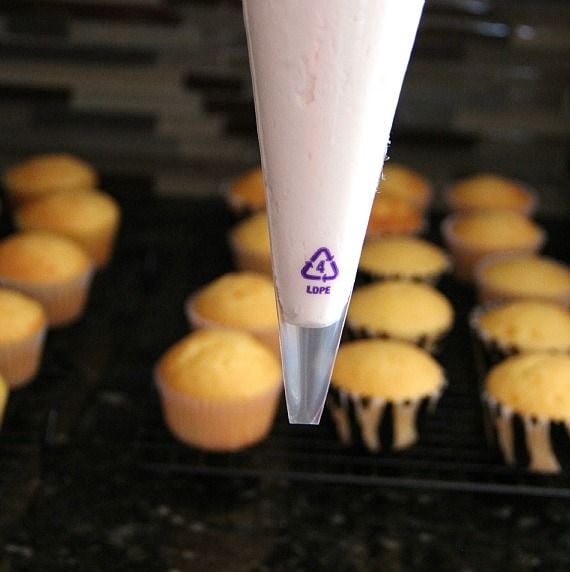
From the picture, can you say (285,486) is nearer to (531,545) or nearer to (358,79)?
(531,545)

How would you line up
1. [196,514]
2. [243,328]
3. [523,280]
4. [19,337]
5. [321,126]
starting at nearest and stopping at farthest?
[321,126]
[196,514]
[19,337]
[243,328]
[523,280]

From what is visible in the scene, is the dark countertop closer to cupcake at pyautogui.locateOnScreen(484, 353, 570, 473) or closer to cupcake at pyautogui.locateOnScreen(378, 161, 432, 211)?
cupcake at pyautogui.locateOnScreen(484, 353, 570, 473)

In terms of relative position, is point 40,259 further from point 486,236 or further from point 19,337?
point 486,236

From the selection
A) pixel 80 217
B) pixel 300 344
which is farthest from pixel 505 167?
pixel 300 344

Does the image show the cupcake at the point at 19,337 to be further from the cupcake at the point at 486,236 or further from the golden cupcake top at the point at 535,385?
the cupcake at the point at 486,236

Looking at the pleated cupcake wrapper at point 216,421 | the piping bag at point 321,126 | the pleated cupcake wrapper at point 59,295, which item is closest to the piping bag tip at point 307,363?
the piping bag at point 321,126

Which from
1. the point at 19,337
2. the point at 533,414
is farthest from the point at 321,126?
the point at 19,337

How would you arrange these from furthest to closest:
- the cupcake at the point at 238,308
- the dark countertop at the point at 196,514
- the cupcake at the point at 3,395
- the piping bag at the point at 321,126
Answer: the cupcake at the point at 238,308, the cupcake at the point at 3,395, the dark countertop at the point at 196,514, the piping bag at the point at 321,126
